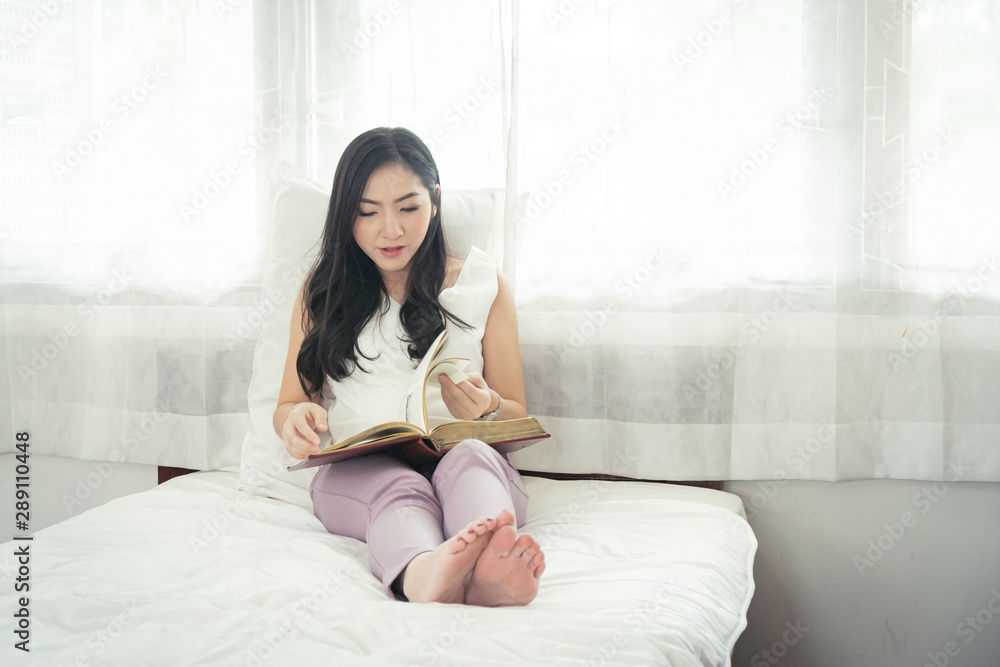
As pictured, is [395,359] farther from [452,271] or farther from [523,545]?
[523,545]

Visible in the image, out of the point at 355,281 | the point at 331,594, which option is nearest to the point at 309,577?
the point at 331,594

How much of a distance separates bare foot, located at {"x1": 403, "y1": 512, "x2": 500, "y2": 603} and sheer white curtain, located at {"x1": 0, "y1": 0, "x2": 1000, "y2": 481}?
2.13 ft

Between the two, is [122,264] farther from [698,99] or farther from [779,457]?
[779,457]

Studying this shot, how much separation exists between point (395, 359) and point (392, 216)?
0.26 m

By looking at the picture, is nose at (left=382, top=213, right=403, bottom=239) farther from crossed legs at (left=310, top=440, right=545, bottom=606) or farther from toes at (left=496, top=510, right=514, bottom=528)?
toes at (left=496, top=510, right=514, bottom=528)

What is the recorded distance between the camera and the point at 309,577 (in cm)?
88

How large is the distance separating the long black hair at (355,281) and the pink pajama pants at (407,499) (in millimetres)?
222

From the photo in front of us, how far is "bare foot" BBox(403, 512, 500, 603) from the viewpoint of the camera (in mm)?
770

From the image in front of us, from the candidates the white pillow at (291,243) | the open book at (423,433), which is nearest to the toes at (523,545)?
the open book at (423,433)

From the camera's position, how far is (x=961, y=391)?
1.26 meters

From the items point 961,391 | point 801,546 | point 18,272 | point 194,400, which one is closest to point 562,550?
point 801,546

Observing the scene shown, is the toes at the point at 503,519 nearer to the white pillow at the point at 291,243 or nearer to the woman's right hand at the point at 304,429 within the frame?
the woman's right hand at the point at 304,429

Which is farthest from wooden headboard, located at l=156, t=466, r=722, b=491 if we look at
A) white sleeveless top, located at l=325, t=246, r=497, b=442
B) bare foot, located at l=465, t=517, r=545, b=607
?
bare foot, located at l=465, t=517, r=545, b=607

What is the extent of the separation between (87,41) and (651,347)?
145cm
